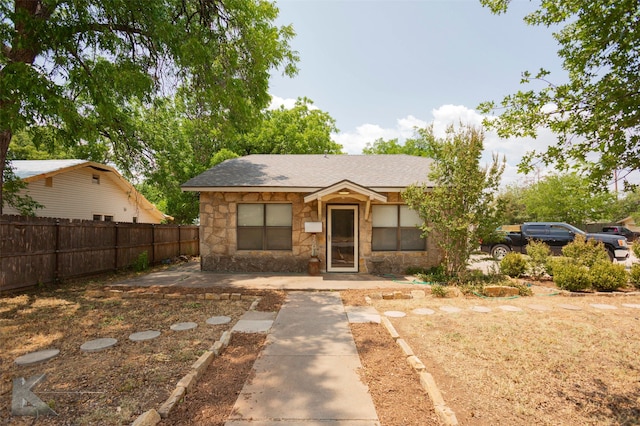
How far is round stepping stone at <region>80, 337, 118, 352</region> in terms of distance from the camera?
4.21 meters

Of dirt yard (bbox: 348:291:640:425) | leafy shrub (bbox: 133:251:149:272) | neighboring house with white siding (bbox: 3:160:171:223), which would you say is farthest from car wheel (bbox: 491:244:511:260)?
neighboring house with white siding (bbox: 3:160:171:223)

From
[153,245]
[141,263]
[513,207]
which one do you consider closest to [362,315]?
[141,263]

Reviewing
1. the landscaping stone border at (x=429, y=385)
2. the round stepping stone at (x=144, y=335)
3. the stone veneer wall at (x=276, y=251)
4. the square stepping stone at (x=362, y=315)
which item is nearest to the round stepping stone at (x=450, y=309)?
the square stepping stone at (x=362, y=315)

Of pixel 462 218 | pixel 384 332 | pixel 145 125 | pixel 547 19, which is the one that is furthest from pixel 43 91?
pixel 462 218

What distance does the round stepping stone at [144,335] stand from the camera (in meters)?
4.59

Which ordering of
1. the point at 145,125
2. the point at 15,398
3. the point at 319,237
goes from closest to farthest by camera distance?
the point at 15,398 < the point at 319,237 < the point at 145,125

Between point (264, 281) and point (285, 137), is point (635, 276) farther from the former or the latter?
point (285, 137)

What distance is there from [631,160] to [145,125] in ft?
42.3

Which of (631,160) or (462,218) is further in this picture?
(462,218)

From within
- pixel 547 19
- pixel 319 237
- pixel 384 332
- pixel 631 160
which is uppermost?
pixel 547 19

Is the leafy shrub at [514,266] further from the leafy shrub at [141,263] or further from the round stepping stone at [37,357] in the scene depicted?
the leafy shrub at [141,263]

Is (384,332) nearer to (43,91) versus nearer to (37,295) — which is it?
(43,91)

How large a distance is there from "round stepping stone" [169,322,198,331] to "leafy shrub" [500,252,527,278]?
9070mm

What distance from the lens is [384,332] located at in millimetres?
5000
